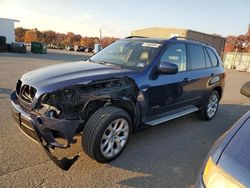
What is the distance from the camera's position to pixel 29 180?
8.90ft

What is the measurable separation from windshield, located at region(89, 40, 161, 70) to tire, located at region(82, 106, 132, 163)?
37.6 inches

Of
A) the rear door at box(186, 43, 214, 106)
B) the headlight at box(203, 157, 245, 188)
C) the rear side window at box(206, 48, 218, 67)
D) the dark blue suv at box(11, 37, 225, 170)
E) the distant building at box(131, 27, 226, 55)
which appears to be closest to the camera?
the headlight at box(203, 157, 245, 188)

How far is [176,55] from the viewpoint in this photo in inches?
170

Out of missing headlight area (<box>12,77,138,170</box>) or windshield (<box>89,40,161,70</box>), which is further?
windshield (<box>89,40,161,70</box>)

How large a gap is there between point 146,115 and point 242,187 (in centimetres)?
236

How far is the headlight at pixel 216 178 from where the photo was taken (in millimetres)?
1492

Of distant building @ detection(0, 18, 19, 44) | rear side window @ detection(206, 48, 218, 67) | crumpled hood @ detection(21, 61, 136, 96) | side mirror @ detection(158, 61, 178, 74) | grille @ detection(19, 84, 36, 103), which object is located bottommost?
grille @ detection(19, 84, 36, 103)

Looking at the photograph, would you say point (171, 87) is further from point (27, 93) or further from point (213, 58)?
point (27, 93)

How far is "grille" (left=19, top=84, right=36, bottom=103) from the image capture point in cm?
307

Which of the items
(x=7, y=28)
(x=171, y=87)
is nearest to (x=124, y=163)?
(x=171, y=87)

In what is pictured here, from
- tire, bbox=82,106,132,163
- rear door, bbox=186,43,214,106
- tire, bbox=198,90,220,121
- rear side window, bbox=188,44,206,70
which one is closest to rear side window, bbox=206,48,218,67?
rear door, bbox=186,43,214,106

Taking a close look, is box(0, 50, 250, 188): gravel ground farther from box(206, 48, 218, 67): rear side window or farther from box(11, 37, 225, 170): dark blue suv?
box(206, 48, 218, 67): rear side window

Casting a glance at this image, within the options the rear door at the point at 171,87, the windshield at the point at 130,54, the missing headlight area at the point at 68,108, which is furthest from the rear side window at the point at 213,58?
the missing headlight area at the point at 68,108

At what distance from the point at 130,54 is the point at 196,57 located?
1558 mm
